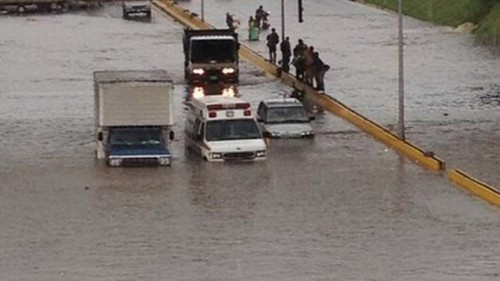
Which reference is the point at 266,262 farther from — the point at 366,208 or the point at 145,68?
the point at 145,68

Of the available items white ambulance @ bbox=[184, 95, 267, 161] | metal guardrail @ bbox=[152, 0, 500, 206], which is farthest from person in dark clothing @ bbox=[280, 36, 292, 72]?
white ambulance @ bbox=[184, 95, 267, 161]

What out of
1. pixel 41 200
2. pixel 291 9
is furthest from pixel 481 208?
pixel 291 9

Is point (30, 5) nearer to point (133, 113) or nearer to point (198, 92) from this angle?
point (198, 92)

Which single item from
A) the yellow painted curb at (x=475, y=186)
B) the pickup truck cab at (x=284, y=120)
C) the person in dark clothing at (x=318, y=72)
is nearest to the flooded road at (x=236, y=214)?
the yellow painted curb at (x=475, y=186)

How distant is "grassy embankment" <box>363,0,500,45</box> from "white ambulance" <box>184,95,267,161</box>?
3147 centimetres

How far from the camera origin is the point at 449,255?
28.1 metres

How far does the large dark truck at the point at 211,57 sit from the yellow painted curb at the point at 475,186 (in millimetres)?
22477

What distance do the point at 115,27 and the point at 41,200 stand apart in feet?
168

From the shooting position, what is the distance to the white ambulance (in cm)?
4003

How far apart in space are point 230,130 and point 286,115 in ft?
15.2

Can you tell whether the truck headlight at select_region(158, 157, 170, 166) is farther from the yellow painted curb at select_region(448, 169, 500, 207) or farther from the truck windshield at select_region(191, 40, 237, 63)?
the truck windshield at select_region(191, 40, 237, 63)

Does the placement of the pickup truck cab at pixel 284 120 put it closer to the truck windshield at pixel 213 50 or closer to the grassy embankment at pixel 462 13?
the truck windshield at pixel 213 50

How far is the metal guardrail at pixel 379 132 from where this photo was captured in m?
35.0

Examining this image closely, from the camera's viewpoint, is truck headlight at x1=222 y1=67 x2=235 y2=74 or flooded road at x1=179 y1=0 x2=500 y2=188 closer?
flooded road at x1=179 y1=0 x2=500 y2=188
